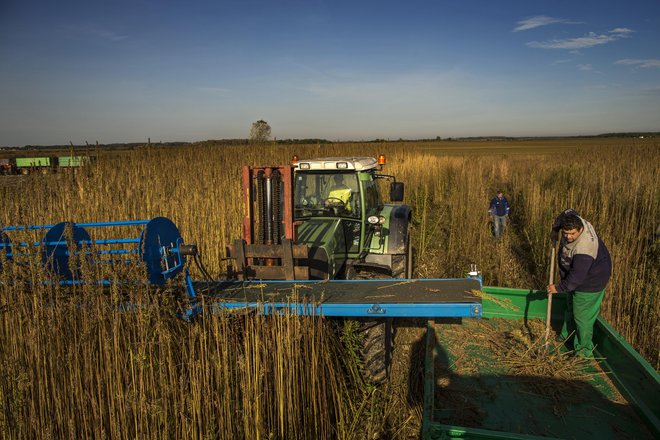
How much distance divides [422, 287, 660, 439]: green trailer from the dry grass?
650 mm

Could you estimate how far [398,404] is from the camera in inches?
152

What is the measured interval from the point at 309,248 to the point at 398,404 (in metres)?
1.66

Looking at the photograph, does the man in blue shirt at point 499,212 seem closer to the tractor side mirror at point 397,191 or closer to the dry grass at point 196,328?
the dry grass at point 196,328

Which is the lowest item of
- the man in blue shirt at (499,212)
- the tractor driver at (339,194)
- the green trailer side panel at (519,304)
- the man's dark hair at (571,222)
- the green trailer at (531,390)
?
the green trailer at (531,390)

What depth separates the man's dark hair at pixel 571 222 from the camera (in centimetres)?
373

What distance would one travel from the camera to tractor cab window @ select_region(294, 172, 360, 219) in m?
5.21

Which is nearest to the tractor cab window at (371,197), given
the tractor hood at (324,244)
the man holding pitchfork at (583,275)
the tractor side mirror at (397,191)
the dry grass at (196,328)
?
the tractor side mirror at (397,191)

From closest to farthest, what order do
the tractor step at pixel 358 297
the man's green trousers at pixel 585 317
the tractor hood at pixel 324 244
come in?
the tractor step at pixel 358 297, the man's green trousers at pixel 585 317, the tractor hood at pixel 324 244

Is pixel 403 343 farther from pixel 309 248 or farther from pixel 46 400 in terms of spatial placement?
pixel 46 400

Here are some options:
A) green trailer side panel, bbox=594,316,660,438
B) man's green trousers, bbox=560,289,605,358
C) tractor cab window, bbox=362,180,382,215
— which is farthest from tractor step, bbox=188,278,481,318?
tractor cab window, bbox=362,180,382,215

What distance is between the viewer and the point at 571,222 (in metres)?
3.73

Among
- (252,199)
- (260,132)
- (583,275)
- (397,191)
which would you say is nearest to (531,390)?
(583,275)

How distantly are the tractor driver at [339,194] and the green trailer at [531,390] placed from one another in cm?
175

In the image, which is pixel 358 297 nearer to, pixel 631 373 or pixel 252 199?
pixel 252 199
